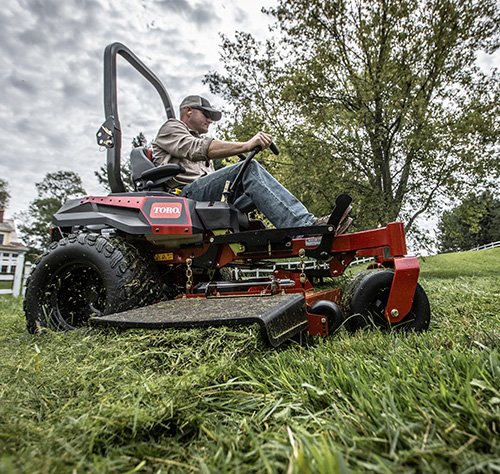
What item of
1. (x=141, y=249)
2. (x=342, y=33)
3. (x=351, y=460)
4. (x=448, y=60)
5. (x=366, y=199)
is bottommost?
(x=351, y=460)

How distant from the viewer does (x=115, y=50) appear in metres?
2.97

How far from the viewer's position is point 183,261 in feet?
8.36

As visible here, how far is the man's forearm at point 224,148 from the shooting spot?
2.47m

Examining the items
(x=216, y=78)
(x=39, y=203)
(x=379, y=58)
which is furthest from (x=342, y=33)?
(x=39, y=203)

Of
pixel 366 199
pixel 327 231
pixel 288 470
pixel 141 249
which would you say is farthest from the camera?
pixel 366 199

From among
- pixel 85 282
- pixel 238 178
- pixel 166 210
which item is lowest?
pixel 85 282

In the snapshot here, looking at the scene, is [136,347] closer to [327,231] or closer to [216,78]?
[327,231]

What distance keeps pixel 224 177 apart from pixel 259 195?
12.0 inches

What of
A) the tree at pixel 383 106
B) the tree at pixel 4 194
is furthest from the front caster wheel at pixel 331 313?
the tree at pixel 4 194

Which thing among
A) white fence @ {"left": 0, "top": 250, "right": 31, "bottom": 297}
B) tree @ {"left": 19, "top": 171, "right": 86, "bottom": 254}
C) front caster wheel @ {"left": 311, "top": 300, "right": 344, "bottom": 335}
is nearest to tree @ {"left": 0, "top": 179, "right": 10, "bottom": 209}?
tree @ {"left": 19, "top": 171, "right": 86, "bottom": 254}

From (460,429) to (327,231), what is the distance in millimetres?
1444

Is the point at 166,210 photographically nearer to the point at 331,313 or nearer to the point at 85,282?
the point at 85,282

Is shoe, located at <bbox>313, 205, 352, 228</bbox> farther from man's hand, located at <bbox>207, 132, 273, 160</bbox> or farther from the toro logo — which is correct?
the toro logo

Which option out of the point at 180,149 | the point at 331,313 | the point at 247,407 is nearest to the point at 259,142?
the point at 180,149
